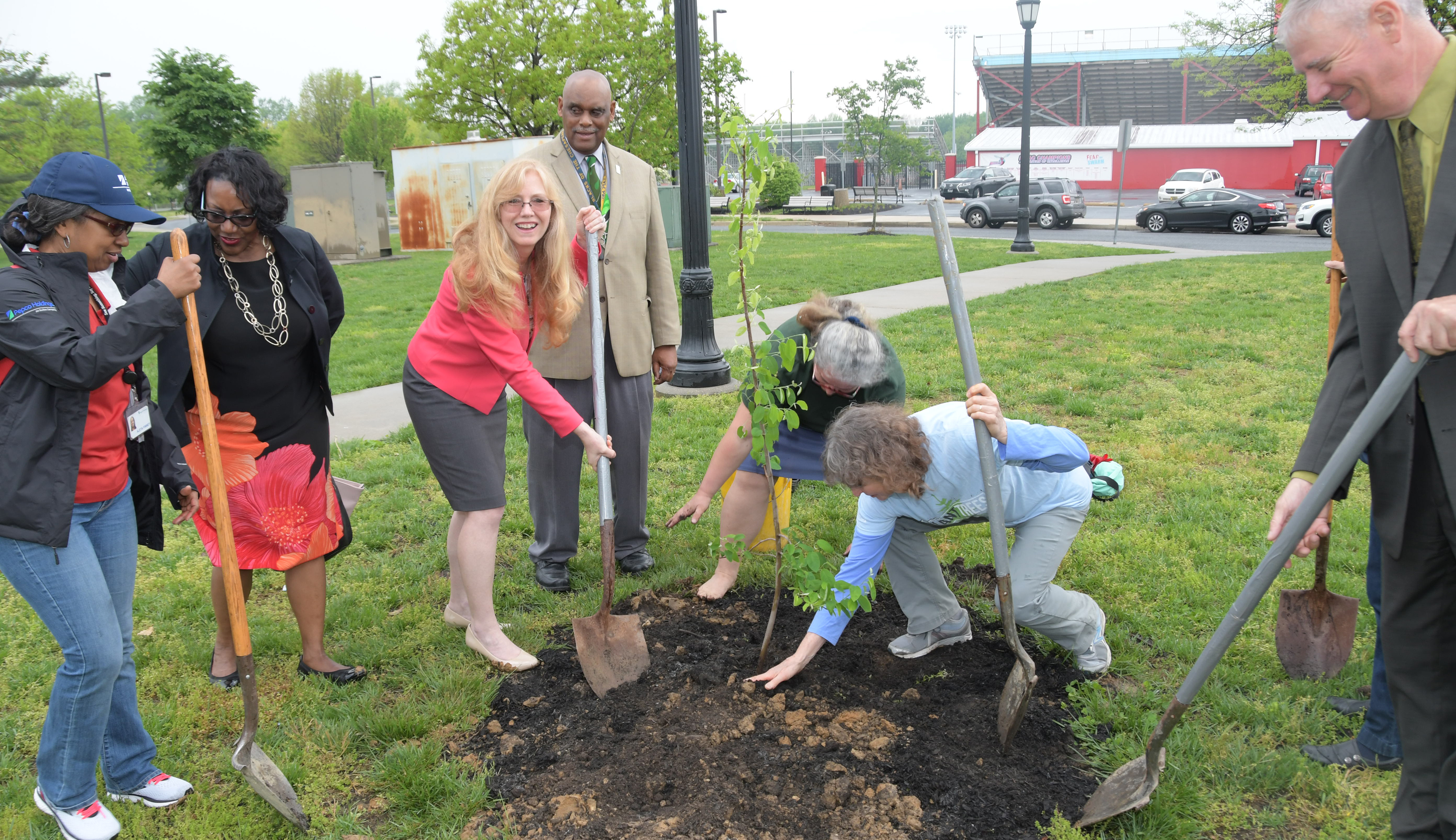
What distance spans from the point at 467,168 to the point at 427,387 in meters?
16.8

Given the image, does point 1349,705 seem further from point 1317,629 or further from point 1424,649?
point 1424,649

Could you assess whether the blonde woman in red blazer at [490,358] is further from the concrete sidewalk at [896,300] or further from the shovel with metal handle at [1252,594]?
the shovel with metal handle at [1252,594]

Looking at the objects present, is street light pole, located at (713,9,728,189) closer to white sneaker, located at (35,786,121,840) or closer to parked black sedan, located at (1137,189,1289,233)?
white sneaker, located at (35,786,121,840)

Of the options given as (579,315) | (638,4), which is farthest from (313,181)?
(579,315)

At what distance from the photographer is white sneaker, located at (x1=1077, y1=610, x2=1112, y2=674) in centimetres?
317

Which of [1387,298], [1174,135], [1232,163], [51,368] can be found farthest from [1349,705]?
[1174,135]

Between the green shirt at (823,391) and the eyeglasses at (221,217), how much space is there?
164 cm

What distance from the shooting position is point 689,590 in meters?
4.00

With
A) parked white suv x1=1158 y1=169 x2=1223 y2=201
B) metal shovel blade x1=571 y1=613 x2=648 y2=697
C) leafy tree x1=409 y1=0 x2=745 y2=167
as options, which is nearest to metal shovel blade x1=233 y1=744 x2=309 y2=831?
metal shovel blade x1=571 y1=613 x2=648 y2=697

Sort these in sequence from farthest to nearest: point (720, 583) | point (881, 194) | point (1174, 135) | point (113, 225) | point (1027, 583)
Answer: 1. point (1174, 135)
2. point (881, 194)
3. point (720, 583)
4. point (1027, 583)
5. point (113, 225)

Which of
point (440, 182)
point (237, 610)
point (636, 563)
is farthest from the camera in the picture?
point (440, 182)

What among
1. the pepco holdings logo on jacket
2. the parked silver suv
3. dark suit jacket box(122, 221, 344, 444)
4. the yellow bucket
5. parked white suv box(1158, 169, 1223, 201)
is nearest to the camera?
the pepco holdings logo on jacket

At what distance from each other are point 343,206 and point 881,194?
99.3 feet

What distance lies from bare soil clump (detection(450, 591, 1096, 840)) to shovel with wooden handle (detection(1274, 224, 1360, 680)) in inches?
29.2
